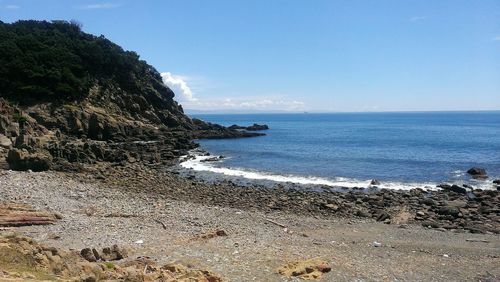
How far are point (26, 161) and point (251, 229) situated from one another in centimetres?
1978

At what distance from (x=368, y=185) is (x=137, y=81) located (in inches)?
2219

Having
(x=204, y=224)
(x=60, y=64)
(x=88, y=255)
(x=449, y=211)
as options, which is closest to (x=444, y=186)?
(x=449, y=211)

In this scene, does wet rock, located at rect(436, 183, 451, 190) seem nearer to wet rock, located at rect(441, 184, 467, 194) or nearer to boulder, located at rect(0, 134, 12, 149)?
wet rock, located at rect(441, 184, 467, 194)

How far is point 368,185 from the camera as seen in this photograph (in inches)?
1430

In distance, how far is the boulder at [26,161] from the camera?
99.8 ft

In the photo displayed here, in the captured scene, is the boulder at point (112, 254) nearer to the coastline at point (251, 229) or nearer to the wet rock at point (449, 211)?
the coastline at point (251, 229)

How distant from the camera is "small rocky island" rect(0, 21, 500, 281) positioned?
1288 centimetres

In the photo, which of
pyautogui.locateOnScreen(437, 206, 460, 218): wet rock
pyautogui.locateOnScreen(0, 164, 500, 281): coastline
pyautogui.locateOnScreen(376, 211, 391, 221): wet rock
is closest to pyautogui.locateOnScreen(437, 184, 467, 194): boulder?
pyautogui.locateOnScreen(0, 164, 500, 281): coastline

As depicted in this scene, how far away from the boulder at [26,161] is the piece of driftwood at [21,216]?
13.2 meters

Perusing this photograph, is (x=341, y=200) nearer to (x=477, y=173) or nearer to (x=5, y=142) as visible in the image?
(x=477, y=173)

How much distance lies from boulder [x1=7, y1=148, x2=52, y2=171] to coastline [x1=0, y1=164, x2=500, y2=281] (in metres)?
1.32

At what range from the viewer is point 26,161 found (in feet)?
101

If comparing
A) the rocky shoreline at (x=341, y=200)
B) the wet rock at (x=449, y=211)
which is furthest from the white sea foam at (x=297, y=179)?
the wet rock at (x=449, y=211)

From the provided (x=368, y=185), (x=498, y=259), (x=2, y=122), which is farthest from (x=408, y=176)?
(x=2, y=122)
